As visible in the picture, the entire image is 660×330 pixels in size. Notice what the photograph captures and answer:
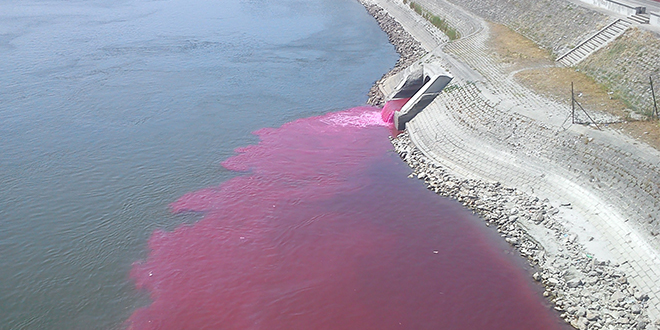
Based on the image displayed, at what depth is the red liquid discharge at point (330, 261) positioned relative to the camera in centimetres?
2102

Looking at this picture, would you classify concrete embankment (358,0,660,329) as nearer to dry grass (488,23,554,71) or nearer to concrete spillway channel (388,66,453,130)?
concrete spillway channel (388,66,453,130)

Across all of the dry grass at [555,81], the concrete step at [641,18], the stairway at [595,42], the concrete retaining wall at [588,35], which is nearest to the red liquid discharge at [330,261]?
the dry grass at [555,81]

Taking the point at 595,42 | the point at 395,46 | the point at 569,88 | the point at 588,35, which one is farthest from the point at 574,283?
the point at 395,46

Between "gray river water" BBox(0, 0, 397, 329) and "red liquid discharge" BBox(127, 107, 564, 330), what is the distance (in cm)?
166

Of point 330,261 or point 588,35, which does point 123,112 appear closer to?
point 330,261

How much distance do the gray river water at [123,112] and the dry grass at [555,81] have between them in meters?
10.9

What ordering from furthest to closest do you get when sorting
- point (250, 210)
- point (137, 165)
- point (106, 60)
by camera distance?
point (106, 60), point (137, 165), point (250, 210)

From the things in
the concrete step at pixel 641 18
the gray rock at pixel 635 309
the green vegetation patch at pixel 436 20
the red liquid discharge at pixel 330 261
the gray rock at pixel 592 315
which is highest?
the concrete step at pixel 641 18

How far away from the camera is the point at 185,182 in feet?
101

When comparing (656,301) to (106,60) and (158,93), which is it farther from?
(106,60)

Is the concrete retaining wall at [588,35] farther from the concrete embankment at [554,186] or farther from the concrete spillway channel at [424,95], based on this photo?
the concrete spillway channel at [424,95]

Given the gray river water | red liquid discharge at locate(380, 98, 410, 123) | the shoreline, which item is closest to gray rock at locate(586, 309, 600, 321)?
the gray river water

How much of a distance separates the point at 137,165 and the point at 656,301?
84.5 feet

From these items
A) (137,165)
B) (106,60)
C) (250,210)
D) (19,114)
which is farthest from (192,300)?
(106,60)
